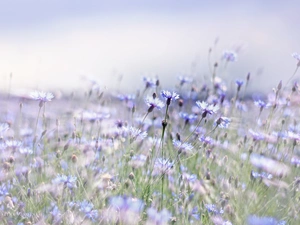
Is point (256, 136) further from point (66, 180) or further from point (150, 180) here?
point (66, 180)

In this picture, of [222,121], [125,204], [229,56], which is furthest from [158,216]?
[229,56]

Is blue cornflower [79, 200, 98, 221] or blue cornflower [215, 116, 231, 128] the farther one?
blue cornflower [215, 116, 231, 128]

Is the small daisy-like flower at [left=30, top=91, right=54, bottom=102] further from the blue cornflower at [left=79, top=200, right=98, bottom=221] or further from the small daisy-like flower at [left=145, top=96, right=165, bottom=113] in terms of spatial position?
the blue cornflower at [left=79, top=200, right=98, bottom=221]

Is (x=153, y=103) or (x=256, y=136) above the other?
(x=153, y=103)

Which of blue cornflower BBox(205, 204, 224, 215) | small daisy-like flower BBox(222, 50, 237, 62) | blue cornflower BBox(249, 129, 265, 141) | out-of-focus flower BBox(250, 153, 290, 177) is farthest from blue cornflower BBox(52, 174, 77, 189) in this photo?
small daisy-like flower BBox(222, 50, 237, 62)

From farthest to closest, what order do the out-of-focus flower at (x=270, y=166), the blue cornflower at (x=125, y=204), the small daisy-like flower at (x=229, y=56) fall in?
1. the small daisy-like flower at (x=229, y=56)
2. the out-of-focus flower at (x=270, y=166)
3. the blue cornflower at (x=125, y=204)

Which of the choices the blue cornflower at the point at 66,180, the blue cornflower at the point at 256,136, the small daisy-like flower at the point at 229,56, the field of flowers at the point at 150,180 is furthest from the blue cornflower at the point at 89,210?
the small daisy-like flower at the point at 229,56

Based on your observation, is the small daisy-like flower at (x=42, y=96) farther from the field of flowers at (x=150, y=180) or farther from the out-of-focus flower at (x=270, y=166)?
the out-of-focus flower at (x=270, y=166)

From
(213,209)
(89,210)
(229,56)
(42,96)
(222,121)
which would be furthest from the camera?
(229,56)

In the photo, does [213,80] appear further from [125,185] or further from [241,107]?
[125,185]
